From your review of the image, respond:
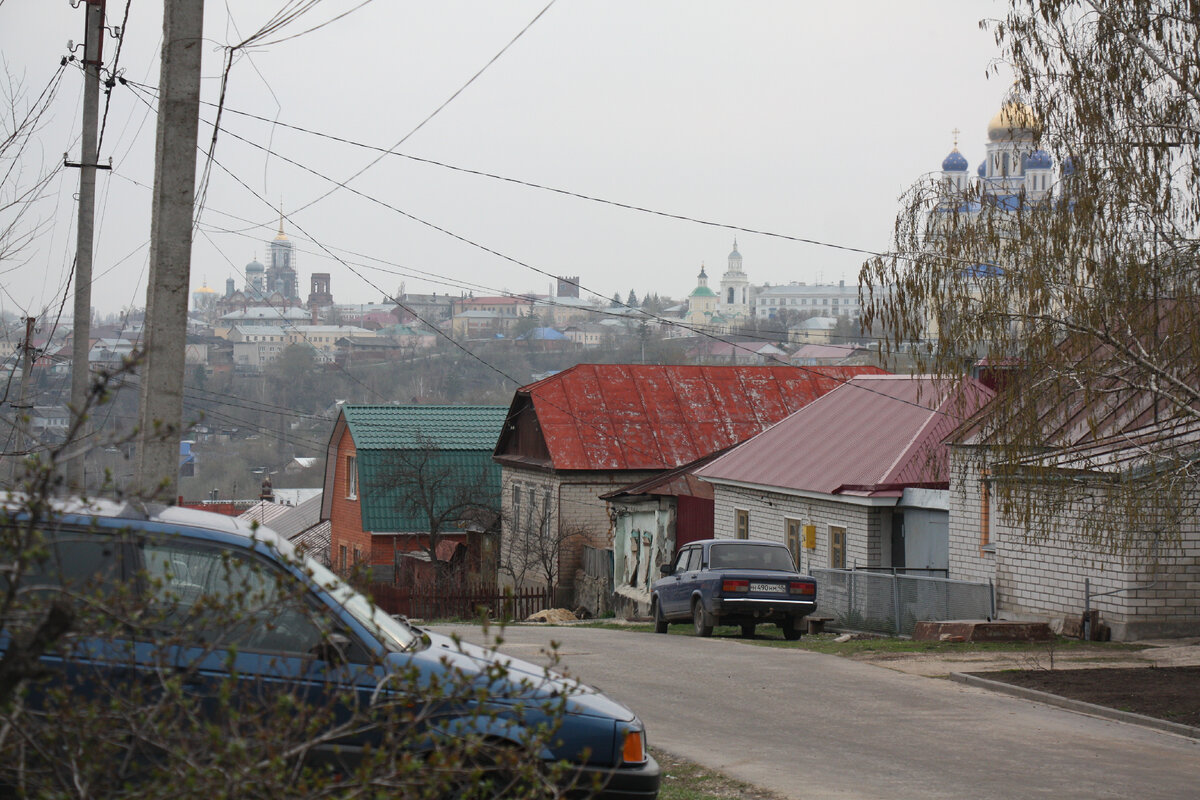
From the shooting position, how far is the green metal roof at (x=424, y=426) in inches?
1657

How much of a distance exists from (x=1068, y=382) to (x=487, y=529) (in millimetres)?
29996

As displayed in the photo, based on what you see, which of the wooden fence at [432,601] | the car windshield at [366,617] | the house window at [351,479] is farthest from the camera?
the house window at [351,479]

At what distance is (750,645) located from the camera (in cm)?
1923

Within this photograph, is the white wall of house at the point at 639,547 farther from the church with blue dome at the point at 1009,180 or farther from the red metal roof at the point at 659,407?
the church with blue dome at the point at 1009,180

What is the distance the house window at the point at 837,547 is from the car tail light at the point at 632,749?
20432 mm

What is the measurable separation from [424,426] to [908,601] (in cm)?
2447

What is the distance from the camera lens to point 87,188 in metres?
19.0

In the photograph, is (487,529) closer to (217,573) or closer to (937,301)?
(937,301)

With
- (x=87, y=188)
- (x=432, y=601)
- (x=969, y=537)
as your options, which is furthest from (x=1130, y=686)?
(x=432, y=601)

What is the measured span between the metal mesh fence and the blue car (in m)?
15.4

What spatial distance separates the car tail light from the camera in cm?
639

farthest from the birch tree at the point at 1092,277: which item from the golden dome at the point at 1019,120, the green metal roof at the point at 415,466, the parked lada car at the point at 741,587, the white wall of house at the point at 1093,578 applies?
the green metal roof at the point at 415,466

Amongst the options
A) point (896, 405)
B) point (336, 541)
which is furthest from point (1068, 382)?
point (336, 541)

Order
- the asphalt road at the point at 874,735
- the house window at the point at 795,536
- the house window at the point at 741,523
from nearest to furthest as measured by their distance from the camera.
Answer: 1. the asphalt road at the point at 874,735
2. the house window at the point at 795,536
3. the house window at the point at 741,523
